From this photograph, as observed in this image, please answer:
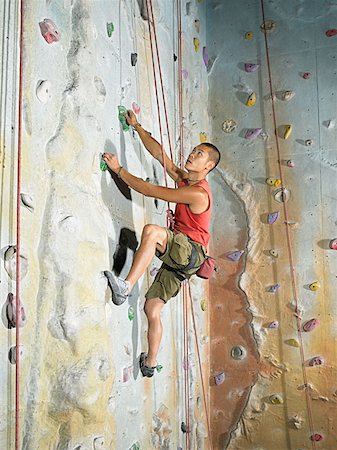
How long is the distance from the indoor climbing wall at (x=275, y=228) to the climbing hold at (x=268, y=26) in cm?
1

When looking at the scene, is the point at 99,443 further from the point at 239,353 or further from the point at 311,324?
the point at 311,324

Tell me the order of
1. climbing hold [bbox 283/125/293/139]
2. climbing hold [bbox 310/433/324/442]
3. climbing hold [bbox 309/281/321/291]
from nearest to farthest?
climbing hold [bbox 310/433/324/442], climbing hold [bbox 309/281/321/291], climbing hold [bbox 283/125/293/139]

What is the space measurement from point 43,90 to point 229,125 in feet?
6.79

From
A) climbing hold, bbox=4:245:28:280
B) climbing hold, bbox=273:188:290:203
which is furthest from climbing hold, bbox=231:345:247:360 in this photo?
climbing hold, bbox=4:245:28:280

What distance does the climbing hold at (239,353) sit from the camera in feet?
11.8

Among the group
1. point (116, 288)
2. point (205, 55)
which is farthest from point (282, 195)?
point (116, 288)

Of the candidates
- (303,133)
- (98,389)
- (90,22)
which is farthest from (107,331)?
(303,133)

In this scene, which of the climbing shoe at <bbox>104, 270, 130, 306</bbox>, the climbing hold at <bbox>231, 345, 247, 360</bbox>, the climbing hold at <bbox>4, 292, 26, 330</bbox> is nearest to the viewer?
the climbing hold at <bbox>4, 292, 26, 330</bbox>

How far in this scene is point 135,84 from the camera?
286 cm

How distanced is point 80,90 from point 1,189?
661mm

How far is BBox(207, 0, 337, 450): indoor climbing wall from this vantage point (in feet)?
11.4

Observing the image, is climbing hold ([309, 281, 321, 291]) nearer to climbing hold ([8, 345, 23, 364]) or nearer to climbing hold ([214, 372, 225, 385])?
climbing hold ([214, 372, 225, 385])

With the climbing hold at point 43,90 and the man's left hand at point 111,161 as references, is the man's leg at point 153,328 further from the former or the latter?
the climbing hold at point 43,90

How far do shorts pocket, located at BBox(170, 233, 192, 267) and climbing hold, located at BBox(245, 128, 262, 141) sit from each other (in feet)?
5.27
